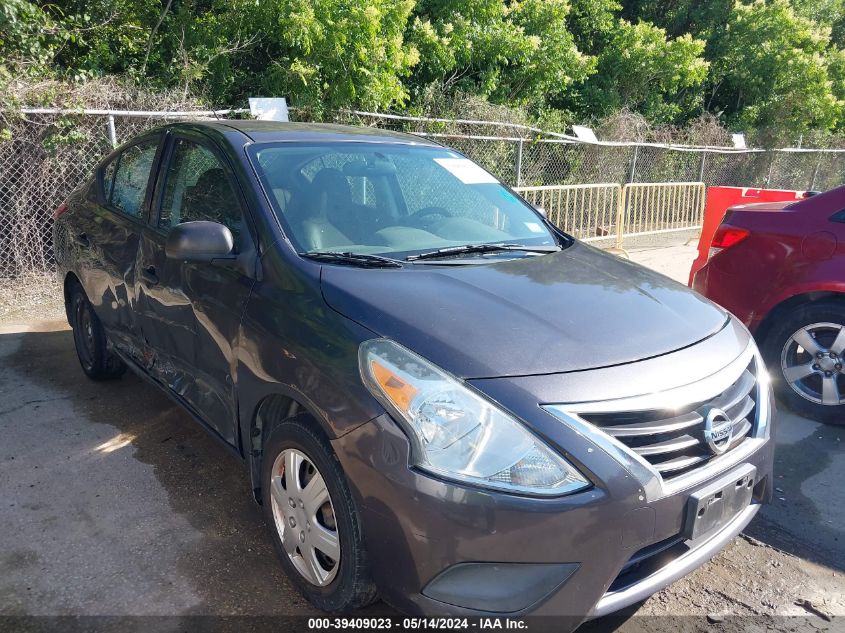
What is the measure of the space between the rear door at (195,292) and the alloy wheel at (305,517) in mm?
464

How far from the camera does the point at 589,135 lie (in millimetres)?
11336

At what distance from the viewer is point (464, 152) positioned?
9.66 metres

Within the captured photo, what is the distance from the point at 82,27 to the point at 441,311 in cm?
836

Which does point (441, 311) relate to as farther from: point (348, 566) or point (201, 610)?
point (201, 610)

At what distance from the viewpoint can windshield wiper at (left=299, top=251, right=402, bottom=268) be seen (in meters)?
2.74

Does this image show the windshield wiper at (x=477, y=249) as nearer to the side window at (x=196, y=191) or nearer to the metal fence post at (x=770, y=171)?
the side window at (x=196, y=191)

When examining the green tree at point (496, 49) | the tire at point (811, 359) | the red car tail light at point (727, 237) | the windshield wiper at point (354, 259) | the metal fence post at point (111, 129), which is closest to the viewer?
the windshield wiper at point (354, 259)

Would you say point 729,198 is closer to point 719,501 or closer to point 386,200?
point 386,200

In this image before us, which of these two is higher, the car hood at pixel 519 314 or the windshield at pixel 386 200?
the windshield at pixel 386 200

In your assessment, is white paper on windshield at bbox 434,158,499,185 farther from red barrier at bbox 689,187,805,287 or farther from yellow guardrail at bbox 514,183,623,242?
yellow guardrail at bbox 514,183,623,242

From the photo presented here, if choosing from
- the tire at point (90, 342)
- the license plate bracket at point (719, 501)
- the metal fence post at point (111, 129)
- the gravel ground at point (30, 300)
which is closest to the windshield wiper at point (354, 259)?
the license plate bracket at point (719, 501)

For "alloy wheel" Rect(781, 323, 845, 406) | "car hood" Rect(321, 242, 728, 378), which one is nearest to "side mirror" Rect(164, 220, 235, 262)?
"car hood" Rect(321, 242, 728, 378)

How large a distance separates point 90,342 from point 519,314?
3414 millimetres

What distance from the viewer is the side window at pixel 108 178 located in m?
4.29
